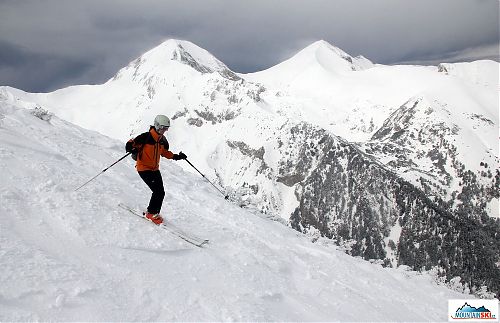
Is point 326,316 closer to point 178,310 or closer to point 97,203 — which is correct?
point 178,310

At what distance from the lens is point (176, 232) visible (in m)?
11.1

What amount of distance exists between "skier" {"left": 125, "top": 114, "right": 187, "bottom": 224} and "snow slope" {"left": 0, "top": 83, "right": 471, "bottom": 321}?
757 mm

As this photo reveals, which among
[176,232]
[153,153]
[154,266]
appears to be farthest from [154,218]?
[154,266]

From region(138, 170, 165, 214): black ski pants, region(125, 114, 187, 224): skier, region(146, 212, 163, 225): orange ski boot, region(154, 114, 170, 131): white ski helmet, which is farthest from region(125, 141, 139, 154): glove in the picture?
region(146, 212, 163, 225): orange ski boot

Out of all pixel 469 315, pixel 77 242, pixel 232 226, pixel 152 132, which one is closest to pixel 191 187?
pixel 232 226

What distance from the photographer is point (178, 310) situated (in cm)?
752

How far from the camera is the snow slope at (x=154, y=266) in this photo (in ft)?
24.2

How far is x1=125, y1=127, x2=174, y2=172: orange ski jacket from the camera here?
11664mm

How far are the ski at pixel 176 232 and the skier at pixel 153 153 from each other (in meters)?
0.24

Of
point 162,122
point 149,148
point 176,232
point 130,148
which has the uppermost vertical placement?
point 162,122

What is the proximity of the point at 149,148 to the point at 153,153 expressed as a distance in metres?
0.21

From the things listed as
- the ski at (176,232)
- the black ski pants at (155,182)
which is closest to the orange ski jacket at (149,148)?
the black ski pants at (155,182)

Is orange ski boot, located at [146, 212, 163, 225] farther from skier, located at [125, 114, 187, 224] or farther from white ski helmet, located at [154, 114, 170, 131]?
white ski helmet, located at [154, 114, 170, 131]

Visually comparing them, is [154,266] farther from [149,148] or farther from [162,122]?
[162,122]
